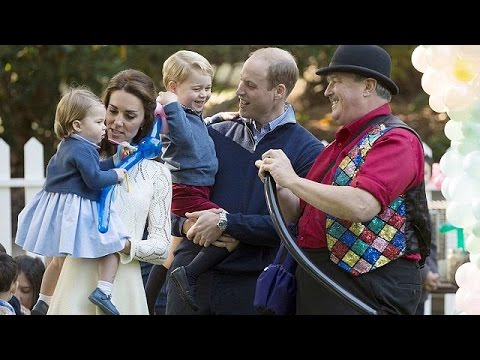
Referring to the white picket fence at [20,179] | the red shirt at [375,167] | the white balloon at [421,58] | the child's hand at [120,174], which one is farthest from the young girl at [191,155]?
the white picket fence at [20,179]

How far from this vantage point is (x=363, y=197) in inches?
148

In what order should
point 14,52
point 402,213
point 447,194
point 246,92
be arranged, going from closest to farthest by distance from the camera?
point 402,213 < point 246,92 < point 447,194 < point 14,52

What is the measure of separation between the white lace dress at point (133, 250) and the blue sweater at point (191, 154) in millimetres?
134

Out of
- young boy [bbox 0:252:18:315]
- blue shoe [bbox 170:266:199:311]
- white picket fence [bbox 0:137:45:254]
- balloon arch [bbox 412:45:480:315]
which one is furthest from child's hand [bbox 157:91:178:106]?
white picket fence [bbox 0:137:45:254]

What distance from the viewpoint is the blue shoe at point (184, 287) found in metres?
4.45

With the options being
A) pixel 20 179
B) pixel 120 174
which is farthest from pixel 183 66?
pixel 20 179

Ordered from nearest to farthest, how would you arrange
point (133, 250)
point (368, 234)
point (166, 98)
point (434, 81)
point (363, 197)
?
point (363, 197) < point (368, 234) < point (133, 250) < point (166, 98) < point (434, 81)

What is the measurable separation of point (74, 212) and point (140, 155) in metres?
0.35

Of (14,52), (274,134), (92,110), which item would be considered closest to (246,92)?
(274,134)

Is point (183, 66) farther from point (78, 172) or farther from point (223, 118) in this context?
point (78, 172)

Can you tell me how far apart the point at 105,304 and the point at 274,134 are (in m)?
0.99

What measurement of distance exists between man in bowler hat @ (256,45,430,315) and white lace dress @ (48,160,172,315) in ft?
1.74

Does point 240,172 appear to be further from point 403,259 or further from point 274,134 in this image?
point 403,259

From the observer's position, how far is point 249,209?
447 cm
